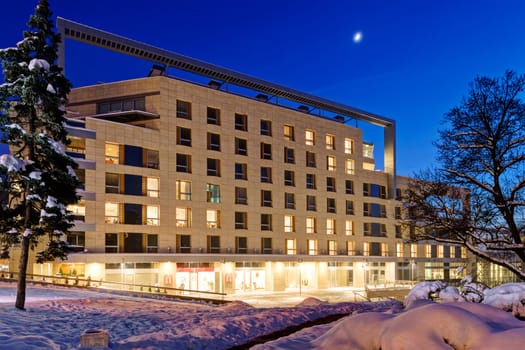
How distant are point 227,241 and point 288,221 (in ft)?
29.7

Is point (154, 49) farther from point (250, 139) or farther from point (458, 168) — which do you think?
point (458, 168)

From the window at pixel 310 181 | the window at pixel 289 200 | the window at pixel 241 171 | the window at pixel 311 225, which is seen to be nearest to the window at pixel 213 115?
the window at pixel 241 171

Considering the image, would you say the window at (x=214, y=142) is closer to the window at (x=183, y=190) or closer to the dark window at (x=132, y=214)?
the window at (x=183, y=190)

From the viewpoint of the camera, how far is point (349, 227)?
6612cm

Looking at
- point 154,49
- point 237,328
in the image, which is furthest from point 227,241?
point 237,328

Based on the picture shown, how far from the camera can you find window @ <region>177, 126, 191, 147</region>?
51156mm

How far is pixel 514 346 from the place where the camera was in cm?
648

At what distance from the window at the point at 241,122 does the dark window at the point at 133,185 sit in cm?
1319

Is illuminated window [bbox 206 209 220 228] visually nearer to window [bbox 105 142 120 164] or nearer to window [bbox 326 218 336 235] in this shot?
window [bbox 105 142 120 164]

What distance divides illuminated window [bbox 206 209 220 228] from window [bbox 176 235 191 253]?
9.34ft

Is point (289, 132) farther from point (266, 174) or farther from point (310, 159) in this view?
point (266, 174)

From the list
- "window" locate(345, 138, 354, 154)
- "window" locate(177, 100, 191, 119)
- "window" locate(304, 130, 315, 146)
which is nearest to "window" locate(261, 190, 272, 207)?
"window" locate(304, 130, 315, 146)

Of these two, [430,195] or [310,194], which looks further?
[310,194]

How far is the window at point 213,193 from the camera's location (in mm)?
52531
